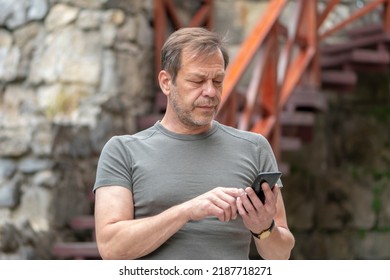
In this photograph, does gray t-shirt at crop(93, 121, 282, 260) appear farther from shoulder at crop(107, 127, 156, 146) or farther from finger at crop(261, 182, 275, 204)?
finger at crop(261, 182, 275, 204)

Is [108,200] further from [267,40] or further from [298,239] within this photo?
[298,239]

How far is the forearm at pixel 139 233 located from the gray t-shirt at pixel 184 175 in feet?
0.12

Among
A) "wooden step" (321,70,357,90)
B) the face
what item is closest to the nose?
the face

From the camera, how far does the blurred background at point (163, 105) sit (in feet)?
20.2

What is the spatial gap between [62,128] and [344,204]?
290 centimetres

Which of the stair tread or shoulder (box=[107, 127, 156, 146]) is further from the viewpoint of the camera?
the stair tread

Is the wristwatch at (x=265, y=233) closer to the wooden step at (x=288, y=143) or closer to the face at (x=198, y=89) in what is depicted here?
the face at (x=198, y=89)

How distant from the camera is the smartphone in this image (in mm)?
2100

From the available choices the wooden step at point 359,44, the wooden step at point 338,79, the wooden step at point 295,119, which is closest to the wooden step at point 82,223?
the wooden step at point 295,119

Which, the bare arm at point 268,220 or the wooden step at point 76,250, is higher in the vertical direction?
the bare arm at point 268,220

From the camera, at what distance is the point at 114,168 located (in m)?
2.25

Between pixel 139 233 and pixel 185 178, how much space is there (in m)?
0.16

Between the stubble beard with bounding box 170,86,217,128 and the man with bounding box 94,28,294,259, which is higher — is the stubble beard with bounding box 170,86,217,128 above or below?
above

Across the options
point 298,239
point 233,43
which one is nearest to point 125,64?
point 233,43
